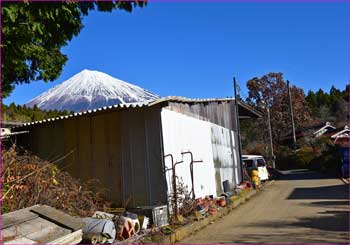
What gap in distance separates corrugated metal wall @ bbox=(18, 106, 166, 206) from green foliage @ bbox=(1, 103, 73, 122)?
3498 millimetres

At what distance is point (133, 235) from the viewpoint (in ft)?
26.4

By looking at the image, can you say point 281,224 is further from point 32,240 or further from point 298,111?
point 298,111

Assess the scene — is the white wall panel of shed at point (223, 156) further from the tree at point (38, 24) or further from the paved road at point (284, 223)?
the tree at point (38, 24)

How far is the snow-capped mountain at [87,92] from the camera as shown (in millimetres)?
17547

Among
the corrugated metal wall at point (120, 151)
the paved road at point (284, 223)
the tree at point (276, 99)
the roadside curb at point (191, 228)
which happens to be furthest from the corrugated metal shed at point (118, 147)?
the tree at point (276, 99)

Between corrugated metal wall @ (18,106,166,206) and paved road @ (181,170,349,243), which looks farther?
corrugated metal wall @ (18,106,166,206)

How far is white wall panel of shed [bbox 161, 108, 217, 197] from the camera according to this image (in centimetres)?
1102

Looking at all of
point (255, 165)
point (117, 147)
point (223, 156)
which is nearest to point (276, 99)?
point (255, 165)

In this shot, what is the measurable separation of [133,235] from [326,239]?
11.9 ft

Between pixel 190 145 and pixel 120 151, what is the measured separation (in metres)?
2.61

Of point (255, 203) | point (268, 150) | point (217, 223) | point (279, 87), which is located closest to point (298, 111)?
point (279, 87)

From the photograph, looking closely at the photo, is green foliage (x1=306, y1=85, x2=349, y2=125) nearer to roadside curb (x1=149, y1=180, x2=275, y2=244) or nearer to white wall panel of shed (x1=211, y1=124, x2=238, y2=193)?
white wall panel of shed (x1=211, y1=124, x2=238, y2=193)

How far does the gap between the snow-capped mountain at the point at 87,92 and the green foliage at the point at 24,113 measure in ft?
3.14

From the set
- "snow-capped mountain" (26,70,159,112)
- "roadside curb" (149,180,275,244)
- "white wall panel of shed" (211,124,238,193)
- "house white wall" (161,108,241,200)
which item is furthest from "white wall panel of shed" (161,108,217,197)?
"snow-capped mountain" (26,70,159,112)
